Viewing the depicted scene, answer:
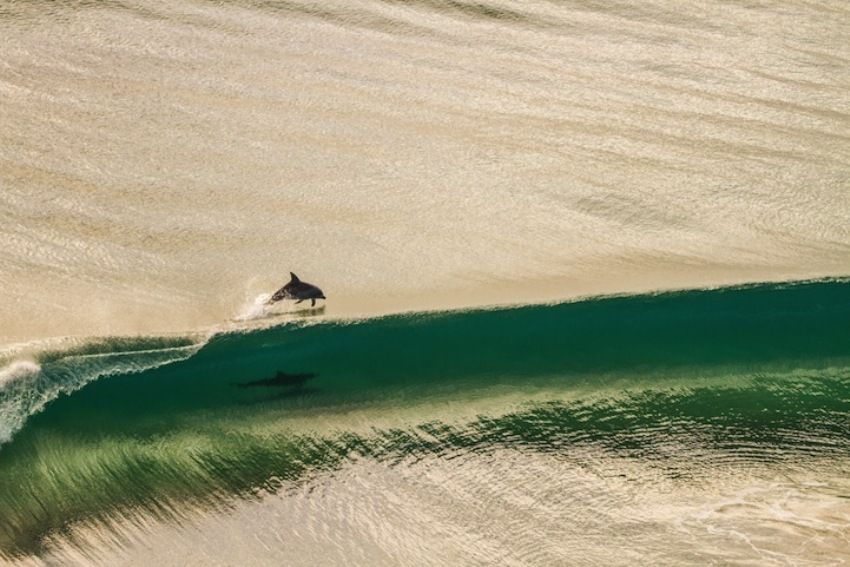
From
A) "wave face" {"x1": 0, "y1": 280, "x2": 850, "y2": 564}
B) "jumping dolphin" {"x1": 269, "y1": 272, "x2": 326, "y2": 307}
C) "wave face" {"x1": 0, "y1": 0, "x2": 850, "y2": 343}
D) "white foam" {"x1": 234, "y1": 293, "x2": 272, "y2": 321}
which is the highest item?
"wave face" {"x1": 0, "y1": 0, "x2": 850, "y2": 343}

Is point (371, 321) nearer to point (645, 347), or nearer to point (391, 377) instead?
point (391, 377)

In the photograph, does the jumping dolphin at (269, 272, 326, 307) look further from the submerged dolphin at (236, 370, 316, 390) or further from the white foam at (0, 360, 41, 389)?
the white foam at (0, 360, 41, 389)

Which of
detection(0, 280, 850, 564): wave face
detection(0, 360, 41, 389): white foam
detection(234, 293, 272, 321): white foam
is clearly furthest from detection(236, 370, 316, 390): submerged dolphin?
detection(0, 360, 41, 389): white foam

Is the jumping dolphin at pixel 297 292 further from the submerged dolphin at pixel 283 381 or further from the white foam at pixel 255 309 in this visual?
the submerged dolphin at pixel 283 381

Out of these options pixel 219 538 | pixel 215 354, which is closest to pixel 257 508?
pixel 219 538

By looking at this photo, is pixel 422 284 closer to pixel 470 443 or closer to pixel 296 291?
pixel 296 291

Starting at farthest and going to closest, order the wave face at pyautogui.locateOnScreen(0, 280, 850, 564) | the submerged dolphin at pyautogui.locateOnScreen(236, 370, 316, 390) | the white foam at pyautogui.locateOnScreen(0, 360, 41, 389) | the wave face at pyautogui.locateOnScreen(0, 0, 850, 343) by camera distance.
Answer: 1. the wave face at pyautogui.locateOnScreen(0, 0, 850, 343)
2. the submerged dolphin at pyautogui.locateOnScreen(236, 370, 316, 390)
3. the white foam at pyautogui.locateOnScreen(0, 360, 41, 389)
4. the wave face at pyautogui.locateOnScreen(0, 280, 850, 564)

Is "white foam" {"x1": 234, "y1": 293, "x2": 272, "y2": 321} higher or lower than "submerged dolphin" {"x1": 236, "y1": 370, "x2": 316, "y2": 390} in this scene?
higher
